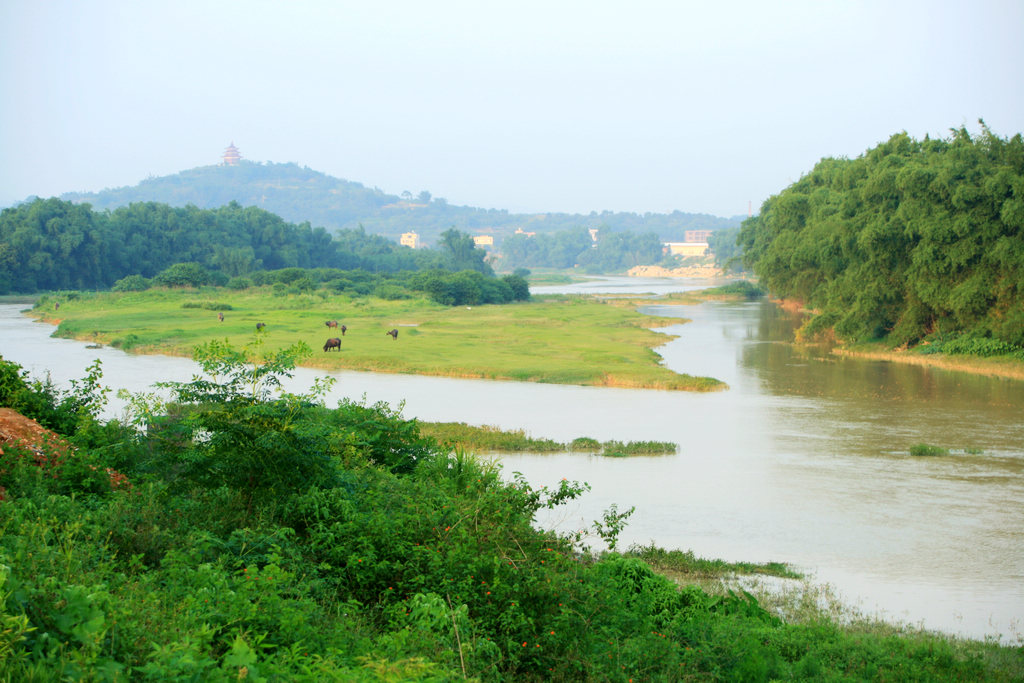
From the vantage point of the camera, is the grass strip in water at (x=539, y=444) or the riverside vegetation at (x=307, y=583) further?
the grass strip in water at (x=539, y=444)

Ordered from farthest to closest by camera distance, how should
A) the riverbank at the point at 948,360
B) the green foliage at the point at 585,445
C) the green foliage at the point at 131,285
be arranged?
the green foliage at the point at 131,285, the riverbank at the point at 948,360, the green foliage at the point at 585,445

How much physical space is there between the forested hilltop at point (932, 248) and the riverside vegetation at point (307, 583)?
92.5 ft

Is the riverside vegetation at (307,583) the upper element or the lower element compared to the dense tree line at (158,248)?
lower

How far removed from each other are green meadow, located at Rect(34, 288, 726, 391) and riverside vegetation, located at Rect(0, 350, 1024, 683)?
39.9 feet

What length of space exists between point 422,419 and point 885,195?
26.5 m

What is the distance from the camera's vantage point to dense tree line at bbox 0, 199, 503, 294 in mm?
72812

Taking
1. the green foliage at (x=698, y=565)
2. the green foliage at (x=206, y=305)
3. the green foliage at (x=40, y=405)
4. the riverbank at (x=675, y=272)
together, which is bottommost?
the riverbank at (x=675, y=272)

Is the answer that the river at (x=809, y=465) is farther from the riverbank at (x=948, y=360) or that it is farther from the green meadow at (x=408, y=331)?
the green meadow at (x=408, y=331)

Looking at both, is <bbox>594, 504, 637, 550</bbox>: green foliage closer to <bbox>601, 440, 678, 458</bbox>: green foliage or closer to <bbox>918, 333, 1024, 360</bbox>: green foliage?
<bbox>601, 440, 678, 458</bbox>: green foliage

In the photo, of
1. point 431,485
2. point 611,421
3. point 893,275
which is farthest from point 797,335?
point 431,485

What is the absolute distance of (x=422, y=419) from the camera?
2309 cm

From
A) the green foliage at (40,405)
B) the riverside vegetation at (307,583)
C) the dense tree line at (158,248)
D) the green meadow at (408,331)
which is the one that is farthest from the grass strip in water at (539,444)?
the dense tree line at (158,248)

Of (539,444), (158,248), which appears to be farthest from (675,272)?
(539,444)

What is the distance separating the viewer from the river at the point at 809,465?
12.2 m
